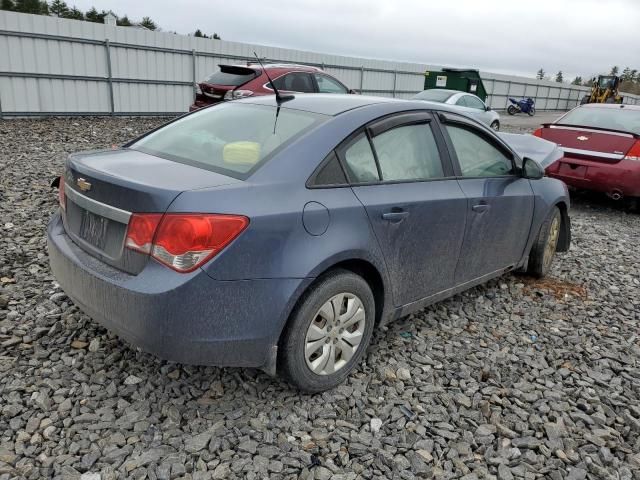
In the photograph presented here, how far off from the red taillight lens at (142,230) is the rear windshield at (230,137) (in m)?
0.46

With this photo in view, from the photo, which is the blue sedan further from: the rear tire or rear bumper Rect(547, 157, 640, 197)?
rear bumper Rect(547, 157, 640, 197)

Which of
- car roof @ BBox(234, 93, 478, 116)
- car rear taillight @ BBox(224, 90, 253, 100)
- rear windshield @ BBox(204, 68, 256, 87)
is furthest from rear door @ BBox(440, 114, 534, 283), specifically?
rear windshield @ BBox(204, 68, 256, 87)

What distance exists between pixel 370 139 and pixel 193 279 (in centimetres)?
133

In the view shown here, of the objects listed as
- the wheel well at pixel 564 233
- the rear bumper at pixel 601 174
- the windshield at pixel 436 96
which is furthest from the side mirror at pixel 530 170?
the windshield at pixel 436 96

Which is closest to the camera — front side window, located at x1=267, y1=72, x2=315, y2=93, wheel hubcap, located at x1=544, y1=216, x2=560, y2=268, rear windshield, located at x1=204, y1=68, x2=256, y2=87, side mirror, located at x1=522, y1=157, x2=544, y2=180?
side mirror, located at x1=522, y1=157, x2=544, y2=180

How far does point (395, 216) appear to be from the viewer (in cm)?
296

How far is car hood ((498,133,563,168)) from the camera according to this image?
6457 mm

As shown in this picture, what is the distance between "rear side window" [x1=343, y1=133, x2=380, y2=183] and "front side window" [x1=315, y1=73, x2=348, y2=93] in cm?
891

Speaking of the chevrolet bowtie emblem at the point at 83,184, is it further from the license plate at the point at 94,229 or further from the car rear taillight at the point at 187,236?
the car rear taillight at the point at 187,236

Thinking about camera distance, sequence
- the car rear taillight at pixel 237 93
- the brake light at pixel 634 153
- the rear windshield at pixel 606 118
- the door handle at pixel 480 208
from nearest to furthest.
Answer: the door handle at pixel 480 208
the brake light at pixel 634 153
the rear windshield at pixel 606 118
the car rear taillight at pixel 237 93

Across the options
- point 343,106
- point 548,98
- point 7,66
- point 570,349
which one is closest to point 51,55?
point 7,66

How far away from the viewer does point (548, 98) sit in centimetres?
3644

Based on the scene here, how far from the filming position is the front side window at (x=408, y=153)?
307 centimetres

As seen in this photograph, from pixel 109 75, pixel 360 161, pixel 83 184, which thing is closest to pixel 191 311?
pixel 83 184
